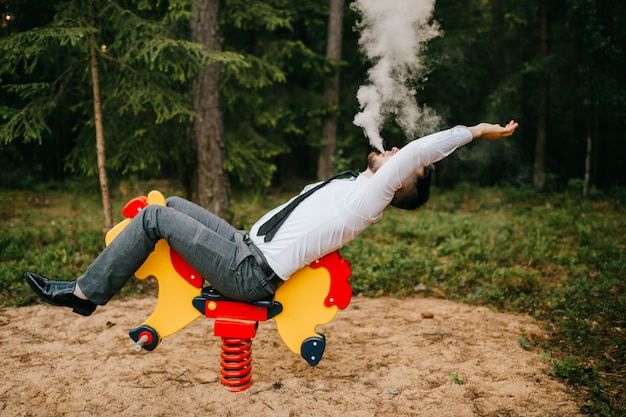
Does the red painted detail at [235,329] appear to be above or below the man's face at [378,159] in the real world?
below

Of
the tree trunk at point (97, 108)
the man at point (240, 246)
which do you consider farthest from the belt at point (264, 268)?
the tree trunk at point (97, 108)

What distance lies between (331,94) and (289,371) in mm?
8334

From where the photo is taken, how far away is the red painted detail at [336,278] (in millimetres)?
3107

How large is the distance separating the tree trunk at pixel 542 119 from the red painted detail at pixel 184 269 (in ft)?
31.1

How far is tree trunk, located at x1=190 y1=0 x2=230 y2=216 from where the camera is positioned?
650 centimetres

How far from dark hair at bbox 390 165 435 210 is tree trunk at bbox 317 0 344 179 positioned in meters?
7.59

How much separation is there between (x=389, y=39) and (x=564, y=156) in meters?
13.8

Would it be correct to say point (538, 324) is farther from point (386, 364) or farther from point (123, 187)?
point (123, 187)

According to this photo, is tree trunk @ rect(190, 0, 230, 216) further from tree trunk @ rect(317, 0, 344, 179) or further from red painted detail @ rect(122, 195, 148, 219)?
tree trunk @ rect(317, 0, 344, 179)

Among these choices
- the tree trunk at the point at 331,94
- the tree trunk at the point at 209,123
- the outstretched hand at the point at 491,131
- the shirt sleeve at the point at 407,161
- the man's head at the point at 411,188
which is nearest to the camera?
the shirt sleeve at the point at 407,161

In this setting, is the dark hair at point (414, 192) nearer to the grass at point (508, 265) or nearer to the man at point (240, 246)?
the man at point (240, 246)

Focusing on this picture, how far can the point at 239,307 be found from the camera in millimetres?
3107

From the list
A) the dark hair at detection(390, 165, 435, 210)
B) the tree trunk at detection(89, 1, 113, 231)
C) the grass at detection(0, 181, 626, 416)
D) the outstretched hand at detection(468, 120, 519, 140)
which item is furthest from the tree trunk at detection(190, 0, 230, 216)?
the outstretched hand at detection(468, 120, 519, 140)

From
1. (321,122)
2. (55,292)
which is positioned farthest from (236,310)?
(321,122)
